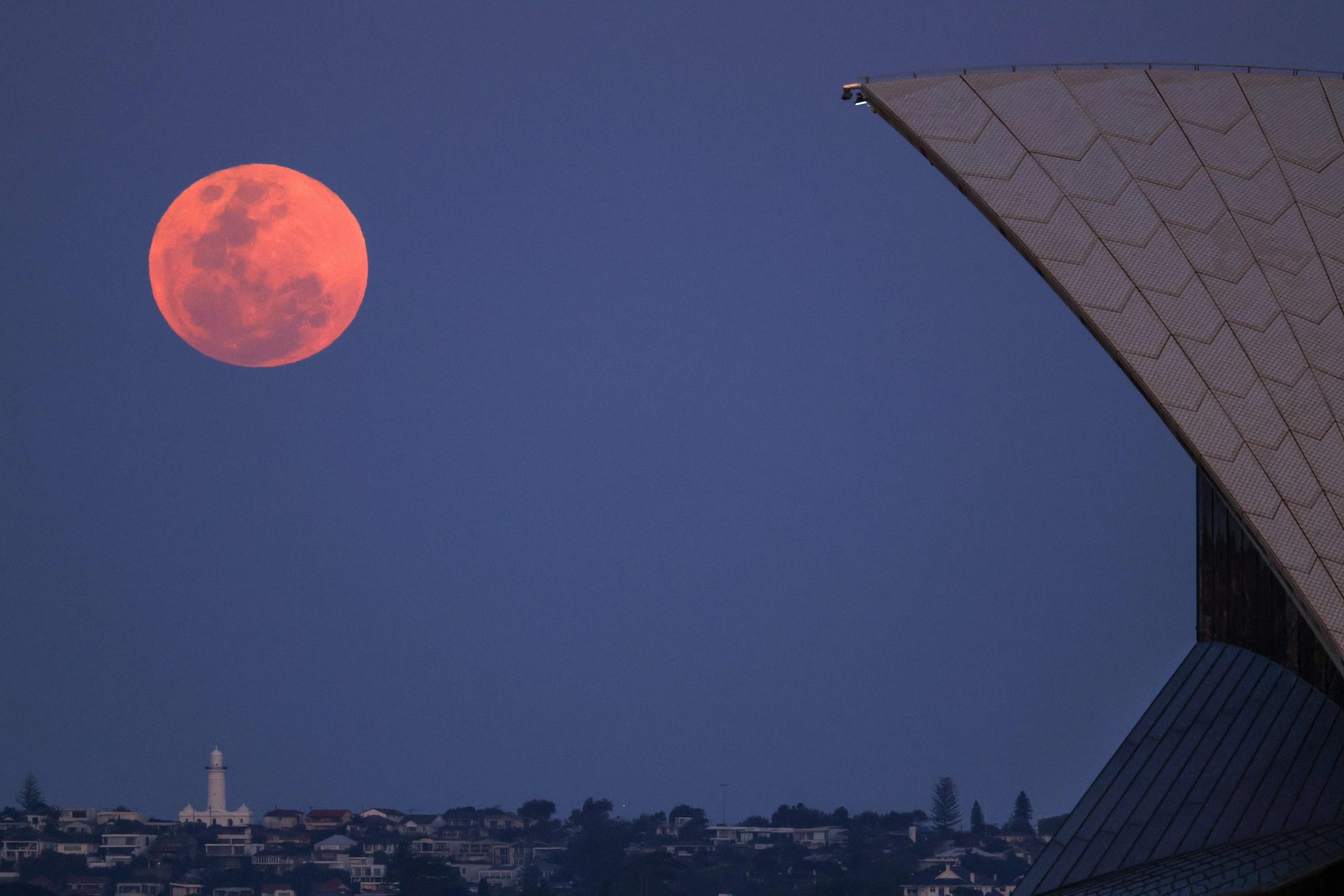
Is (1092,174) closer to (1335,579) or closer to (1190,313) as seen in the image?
Result: (1190,313)

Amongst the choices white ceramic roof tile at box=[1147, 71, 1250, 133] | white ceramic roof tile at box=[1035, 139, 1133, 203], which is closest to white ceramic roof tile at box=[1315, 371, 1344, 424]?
white ceramic roof tile at box=[1035, 139, 1133, 203]

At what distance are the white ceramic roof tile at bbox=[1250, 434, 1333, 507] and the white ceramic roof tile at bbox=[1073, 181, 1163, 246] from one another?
3.24 m

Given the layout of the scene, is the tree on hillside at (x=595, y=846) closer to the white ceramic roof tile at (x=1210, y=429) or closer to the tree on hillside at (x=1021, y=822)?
the tree on hillside at (x=1021, y=822)

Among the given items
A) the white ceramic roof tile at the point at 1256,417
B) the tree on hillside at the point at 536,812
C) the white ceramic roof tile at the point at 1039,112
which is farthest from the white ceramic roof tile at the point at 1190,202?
the tree on hillside at the point at 536,812

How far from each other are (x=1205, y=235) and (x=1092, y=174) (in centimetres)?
174

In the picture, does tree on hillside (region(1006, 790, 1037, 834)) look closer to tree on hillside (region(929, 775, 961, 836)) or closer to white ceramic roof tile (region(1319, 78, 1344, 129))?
tree on hillside (region(929, 775, 961, 836))

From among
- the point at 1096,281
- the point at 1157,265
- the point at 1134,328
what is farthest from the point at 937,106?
the point at 1134,328

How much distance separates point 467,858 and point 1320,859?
133 m

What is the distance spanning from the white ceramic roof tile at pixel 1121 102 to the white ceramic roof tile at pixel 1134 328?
2847 millimetres

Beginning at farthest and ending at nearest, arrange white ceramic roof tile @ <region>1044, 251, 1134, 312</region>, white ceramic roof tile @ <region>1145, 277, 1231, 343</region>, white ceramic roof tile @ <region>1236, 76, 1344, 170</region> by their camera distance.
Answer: white ceramic roof tile @ <region>1236, 76, 1344, 170</region> < white ceramic roof tile @ <region>1145, 277, 1231, 343</region> < white ceramic roof tile @ <region>1044, 251, 1134, 312</region>

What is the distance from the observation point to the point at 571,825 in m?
156

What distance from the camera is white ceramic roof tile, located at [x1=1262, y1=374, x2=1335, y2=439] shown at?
64.6 feet

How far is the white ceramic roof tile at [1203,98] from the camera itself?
851 inches

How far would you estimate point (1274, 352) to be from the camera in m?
20.2
